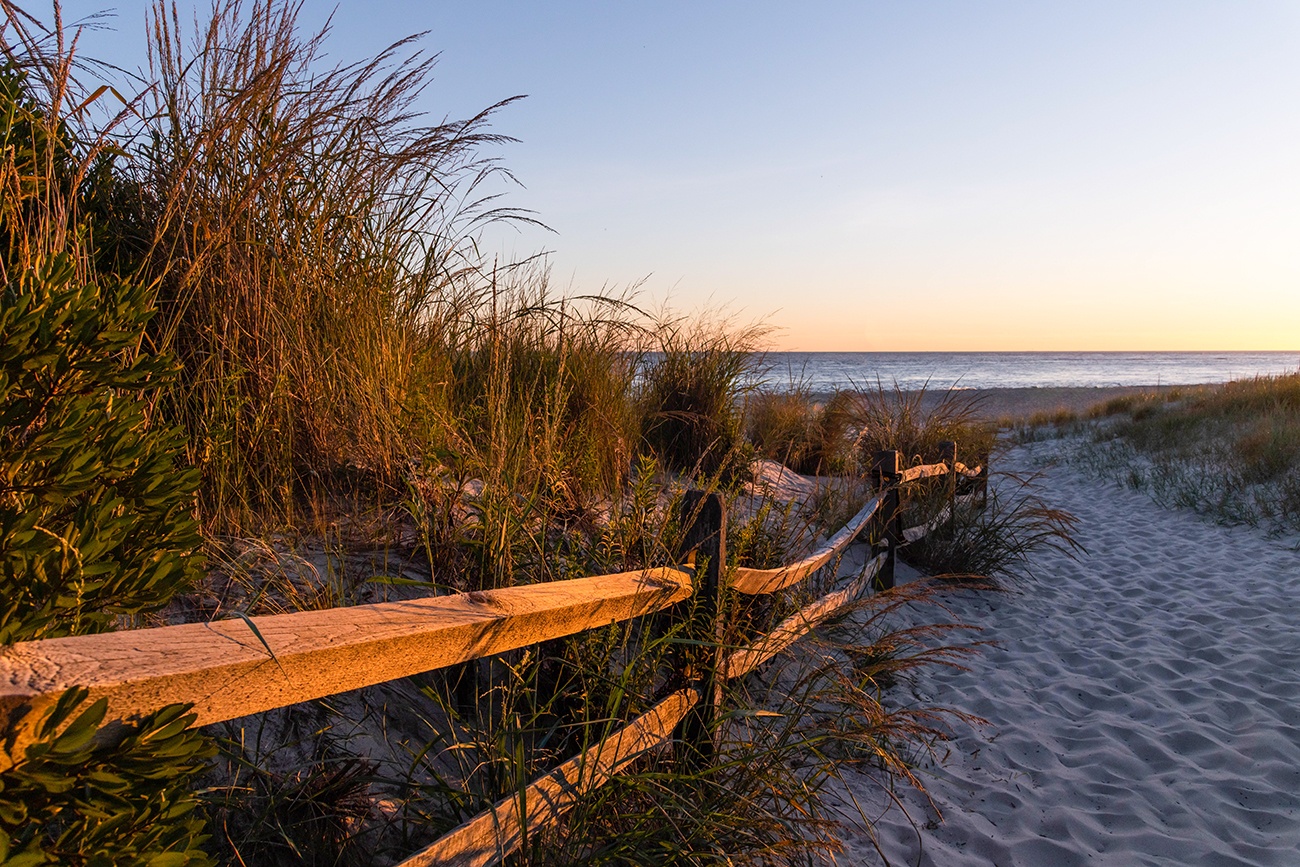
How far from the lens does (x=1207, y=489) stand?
853cm

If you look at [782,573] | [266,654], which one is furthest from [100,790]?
[782,573]

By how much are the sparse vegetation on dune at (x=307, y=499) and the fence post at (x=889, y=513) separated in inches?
31.6

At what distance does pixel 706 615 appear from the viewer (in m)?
2.60

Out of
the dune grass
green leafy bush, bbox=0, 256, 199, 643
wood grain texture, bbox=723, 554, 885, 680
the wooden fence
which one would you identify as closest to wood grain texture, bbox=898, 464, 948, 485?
wood grain texture, bbox=723, 554, 885, 680

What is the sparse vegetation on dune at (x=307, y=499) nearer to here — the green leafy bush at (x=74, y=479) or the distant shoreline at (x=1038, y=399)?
the green leafy bush at (x=74, y=479)

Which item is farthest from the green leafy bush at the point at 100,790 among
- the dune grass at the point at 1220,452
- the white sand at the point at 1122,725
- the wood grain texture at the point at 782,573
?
the dune grass at the point at 1220,452

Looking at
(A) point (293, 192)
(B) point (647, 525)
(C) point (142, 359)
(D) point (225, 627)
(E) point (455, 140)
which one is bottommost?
(B) point (647, 525)

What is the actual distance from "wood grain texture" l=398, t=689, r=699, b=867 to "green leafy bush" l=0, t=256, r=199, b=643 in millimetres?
813

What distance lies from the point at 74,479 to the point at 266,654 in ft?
1.70

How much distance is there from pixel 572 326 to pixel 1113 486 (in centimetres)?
833

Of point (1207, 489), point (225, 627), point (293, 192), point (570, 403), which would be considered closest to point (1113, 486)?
point (1207, 489)

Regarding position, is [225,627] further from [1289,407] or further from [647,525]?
[1289,407]

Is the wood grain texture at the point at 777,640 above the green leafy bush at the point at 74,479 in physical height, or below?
below

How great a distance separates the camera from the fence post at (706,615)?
2.57 metres
